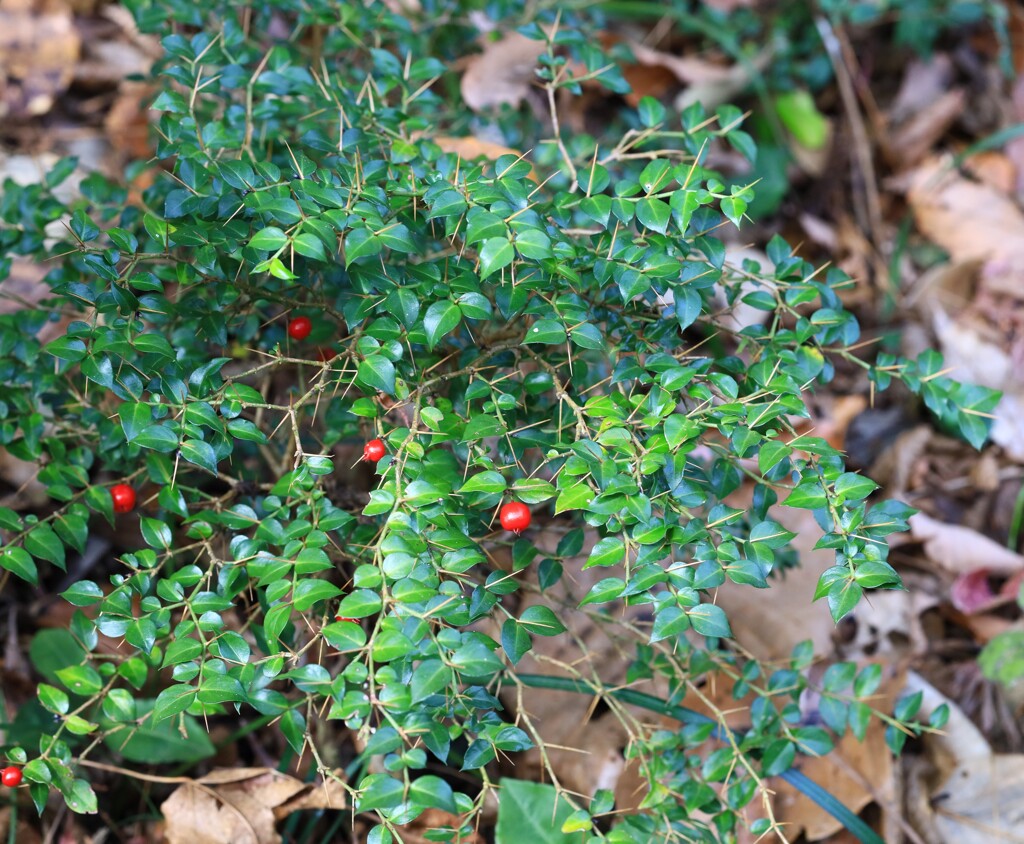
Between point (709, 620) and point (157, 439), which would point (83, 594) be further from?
point (709, 620)

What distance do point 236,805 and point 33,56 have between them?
279cm

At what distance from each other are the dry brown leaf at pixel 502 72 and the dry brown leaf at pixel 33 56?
151 cm

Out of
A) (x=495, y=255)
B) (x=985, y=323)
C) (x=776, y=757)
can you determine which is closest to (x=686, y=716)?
(x=776, y=757)

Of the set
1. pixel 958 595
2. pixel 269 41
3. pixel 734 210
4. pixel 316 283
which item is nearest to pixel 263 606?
pixel 316 283

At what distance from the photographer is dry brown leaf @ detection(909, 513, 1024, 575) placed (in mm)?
2836

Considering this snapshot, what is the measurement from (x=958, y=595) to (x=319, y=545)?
82.9 inches

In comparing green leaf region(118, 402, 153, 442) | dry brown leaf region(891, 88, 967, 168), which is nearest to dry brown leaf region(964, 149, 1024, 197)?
dry brown leaf region(891, 88, 967, 168)

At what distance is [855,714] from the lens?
1994mm

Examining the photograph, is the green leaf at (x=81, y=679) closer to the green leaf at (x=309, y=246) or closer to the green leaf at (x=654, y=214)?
the green leaf at (x=309, y=246)

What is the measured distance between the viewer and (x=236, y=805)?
2023mm

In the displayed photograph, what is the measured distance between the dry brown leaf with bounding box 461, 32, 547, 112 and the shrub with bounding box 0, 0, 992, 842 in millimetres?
932

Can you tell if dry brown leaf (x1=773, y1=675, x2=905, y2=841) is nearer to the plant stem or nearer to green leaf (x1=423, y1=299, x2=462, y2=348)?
the plant stem

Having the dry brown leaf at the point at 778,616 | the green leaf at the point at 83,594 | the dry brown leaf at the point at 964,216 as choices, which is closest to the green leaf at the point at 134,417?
the green leaf at the point at 83,594

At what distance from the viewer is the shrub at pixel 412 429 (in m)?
1.40
